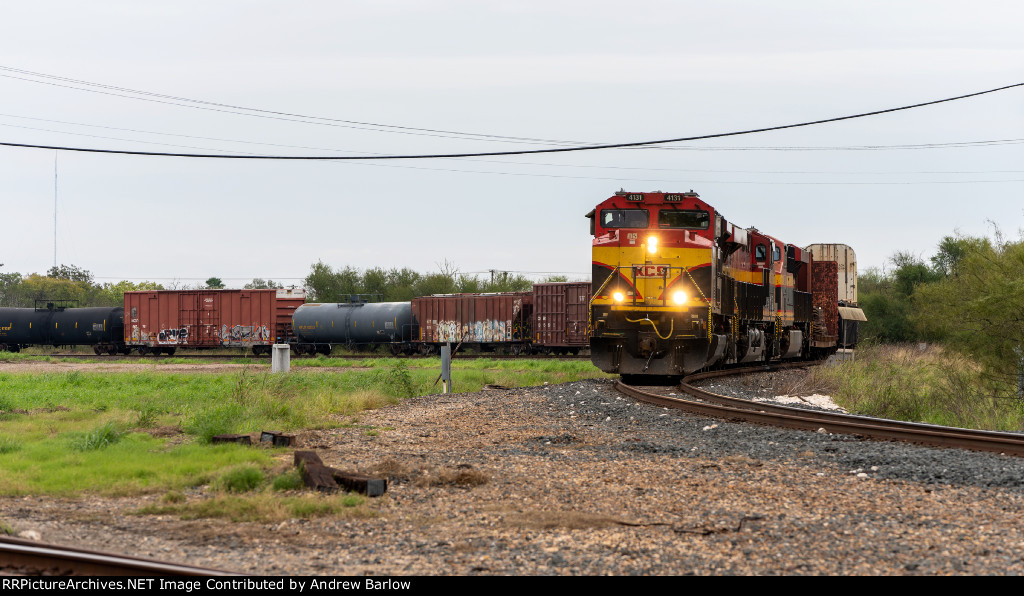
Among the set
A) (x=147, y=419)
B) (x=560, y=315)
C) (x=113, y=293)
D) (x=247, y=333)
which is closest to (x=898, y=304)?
(x=560, y=315)

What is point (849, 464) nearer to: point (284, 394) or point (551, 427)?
point (551, 427)

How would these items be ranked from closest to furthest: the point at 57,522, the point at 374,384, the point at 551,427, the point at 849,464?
Result: the point at 57,522 → the point at 849,464 → the point at 551,427 → the point at 374,384

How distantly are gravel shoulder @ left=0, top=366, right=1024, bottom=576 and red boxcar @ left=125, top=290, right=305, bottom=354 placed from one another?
3381cm

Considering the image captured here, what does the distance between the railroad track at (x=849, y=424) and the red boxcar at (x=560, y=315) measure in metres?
21.9

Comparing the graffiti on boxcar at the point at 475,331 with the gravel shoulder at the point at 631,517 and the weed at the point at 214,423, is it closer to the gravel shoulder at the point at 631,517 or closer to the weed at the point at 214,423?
the weed at the point at 214,423

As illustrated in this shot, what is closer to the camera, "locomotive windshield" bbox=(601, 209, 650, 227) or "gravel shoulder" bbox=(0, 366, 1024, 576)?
"gravel shoulder" bbox=(0, 366, 1024, 576)

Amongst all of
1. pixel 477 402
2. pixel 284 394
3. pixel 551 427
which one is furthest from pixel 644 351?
pixel 284 394

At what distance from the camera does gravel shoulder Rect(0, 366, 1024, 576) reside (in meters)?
4.83

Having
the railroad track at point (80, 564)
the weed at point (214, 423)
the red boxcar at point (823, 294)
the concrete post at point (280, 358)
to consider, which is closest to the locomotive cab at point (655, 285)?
the weed at point (214, 423)

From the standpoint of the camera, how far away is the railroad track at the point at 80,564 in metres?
4.29

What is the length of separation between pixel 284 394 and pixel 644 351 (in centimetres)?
675

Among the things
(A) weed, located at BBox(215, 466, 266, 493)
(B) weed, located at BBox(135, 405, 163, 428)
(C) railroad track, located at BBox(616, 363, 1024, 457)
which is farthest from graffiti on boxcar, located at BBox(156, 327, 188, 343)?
(A) weed, located at BBox(215, 466, 266, 493)

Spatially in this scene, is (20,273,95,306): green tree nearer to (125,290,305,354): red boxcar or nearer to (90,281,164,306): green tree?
(90,281,164,306): green tree

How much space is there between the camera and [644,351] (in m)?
16.4
